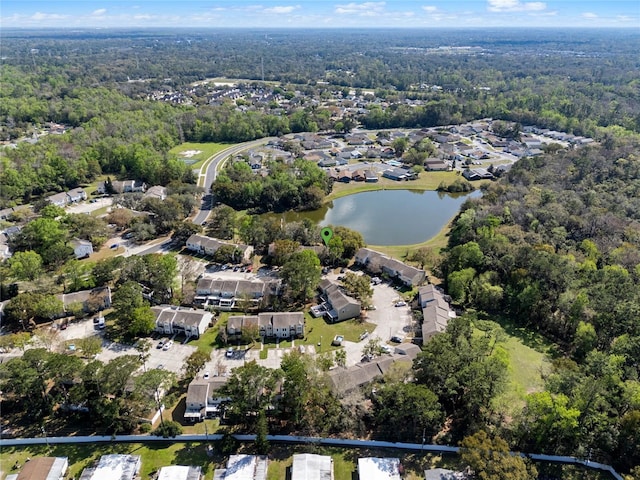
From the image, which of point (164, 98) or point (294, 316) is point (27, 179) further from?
point (164, 98)

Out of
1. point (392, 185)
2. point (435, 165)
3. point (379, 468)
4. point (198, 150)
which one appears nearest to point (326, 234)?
point (379, 468)

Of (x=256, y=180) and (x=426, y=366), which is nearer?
(x=426, y=366)

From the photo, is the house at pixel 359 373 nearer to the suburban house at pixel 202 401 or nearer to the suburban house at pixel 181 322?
the suburban house at pixel 202 401

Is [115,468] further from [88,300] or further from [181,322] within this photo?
[88,300]

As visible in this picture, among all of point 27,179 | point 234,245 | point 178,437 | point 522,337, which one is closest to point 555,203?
point 522,337

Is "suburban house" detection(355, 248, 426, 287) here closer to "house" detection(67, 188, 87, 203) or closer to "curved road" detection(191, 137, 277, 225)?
"curved road" detection(191, 137, 277, 225)

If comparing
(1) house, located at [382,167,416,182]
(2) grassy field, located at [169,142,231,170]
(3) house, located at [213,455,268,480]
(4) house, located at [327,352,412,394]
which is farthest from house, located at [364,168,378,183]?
(3) house, located at [213,455,268,480]
